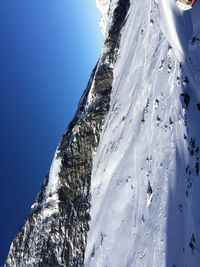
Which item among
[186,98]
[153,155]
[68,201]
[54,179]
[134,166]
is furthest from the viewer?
[54,179]

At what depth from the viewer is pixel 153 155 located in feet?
34.7

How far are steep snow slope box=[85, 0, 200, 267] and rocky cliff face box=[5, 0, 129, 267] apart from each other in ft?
1.16

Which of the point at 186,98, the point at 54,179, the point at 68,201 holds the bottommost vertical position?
the point at 68,201

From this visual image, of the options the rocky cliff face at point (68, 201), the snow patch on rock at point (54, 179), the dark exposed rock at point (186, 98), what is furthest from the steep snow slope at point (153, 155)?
the snow patch on rock at point (54, 179)

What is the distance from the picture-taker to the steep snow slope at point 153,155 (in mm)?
9127

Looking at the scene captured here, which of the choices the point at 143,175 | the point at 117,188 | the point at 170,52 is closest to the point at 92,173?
the point at 117,188

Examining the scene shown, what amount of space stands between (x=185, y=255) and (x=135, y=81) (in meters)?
6.41

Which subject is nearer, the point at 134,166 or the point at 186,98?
the point at 186,98

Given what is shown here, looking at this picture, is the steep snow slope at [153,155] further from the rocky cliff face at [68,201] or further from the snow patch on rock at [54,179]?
the snow patch on rock at [54,179]

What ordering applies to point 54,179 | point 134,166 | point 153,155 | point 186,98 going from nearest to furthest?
point 186,98
point 153,155
point 134,166
point 54,179

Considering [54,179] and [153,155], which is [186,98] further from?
[54,179]

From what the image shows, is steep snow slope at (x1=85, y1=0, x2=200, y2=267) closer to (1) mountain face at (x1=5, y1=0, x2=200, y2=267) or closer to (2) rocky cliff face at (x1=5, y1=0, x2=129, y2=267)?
(1) mountain face at (x1=5, y1=0, x2=200, y2=267)

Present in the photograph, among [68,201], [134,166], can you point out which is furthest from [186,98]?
[68,201]

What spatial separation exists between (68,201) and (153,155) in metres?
3.50
